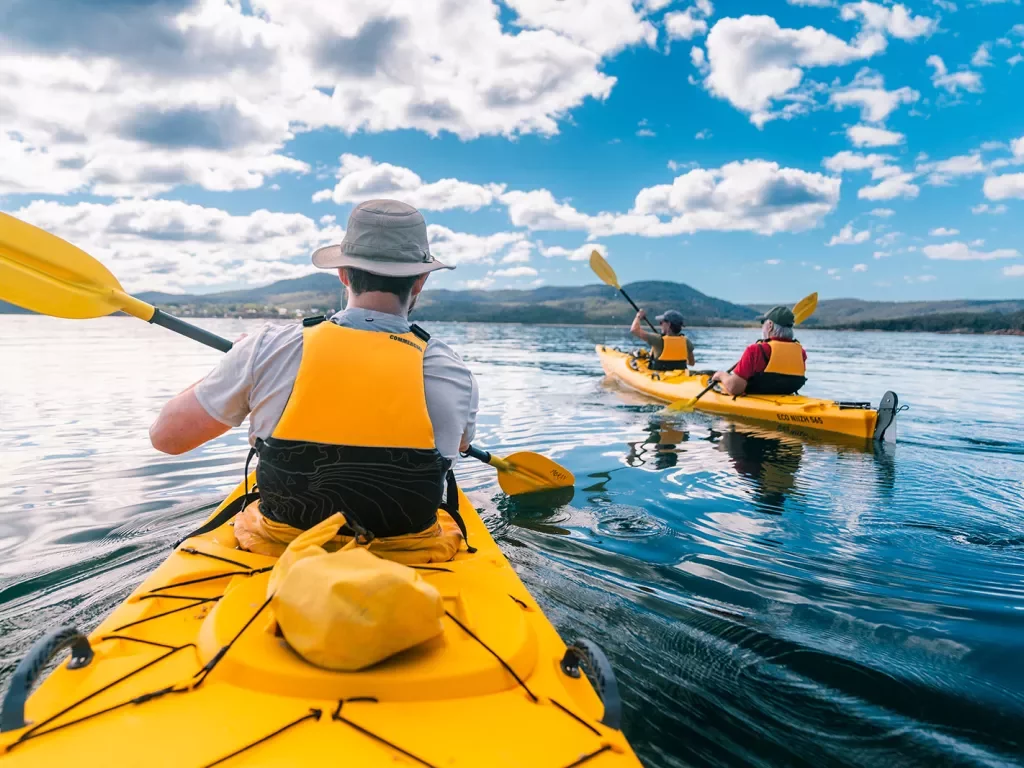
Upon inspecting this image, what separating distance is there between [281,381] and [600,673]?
5.87 feet

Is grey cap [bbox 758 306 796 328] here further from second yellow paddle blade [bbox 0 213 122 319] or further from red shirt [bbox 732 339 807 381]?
second yellow paddle blade [bbox 0 213 122 319]

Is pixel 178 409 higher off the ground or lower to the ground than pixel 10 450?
higher

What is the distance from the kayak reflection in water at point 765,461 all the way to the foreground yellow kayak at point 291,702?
5.37 metres

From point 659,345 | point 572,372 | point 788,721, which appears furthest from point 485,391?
point 788,721

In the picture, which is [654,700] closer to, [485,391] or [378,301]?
[378,301]

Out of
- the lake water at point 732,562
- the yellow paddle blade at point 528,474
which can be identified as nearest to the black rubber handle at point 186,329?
the lake water at point 732,562

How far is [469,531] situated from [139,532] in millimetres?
3868

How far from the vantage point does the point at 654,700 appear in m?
3.29

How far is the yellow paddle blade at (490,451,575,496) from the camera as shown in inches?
280

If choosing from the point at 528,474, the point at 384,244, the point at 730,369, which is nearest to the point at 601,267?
the point at 730,369

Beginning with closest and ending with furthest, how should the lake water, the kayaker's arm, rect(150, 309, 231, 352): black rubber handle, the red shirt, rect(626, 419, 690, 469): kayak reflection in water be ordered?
1. the kayaker's arm
2. the lake water
3. rect(150, 309, 231, 352): black rubber handle
4. rect(626, 419, 690, 469): kayak reflection in water
5. the red shirt

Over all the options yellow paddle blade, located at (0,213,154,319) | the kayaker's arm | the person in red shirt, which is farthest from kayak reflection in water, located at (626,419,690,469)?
the kayaker's arm

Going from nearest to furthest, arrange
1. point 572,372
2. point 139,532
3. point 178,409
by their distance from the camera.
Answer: point 178,409
point 139,532
point 572,372

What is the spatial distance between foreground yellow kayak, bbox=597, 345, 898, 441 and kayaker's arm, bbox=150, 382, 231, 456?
10183 mm
